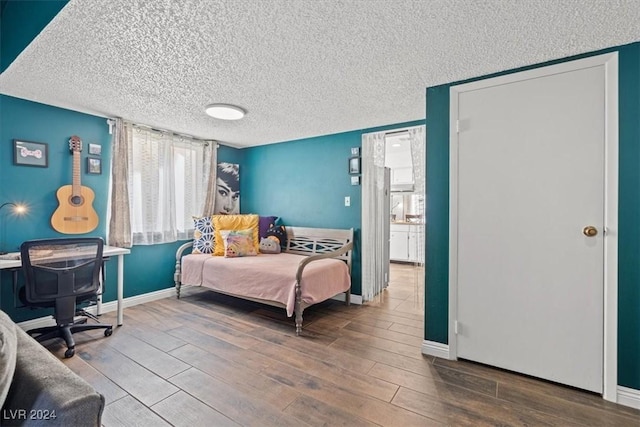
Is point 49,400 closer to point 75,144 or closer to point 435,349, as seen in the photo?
point 435,349

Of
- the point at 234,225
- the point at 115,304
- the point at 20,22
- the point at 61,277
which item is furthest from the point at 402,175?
the point at 20,22

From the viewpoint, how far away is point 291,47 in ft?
6.00

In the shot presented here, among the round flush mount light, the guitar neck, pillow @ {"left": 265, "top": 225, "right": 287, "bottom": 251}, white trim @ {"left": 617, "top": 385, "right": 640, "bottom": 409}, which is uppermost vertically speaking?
the round flush mount light

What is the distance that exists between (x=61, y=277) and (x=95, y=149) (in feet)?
5.04

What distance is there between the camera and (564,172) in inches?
76.3

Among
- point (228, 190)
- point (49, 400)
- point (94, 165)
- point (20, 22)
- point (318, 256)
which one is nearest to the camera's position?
point (49, 400)

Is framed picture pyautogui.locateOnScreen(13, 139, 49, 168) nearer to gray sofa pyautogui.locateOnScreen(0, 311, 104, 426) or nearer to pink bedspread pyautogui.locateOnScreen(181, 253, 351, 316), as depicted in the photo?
pink bedspread pyautogui.locateOnScreen(181, 253, 351, 316)

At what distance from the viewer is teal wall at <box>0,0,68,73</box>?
1.65m

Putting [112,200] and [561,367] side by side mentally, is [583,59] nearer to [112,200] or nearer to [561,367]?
[561,367]

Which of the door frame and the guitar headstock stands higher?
the guitar headstock

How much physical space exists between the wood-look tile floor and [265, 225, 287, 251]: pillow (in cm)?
127

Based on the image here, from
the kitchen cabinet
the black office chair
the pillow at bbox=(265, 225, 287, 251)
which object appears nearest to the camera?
the black office chair

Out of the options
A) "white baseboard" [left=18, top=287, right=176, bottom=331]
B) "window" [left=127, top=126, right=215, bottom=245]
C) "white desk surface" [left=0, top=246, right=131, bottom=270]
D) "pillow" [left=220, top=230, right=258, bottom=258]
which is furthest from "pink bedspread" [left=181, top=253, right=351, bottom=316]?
"white desk surface" [left=0, top=246, right=131, bottom=270]

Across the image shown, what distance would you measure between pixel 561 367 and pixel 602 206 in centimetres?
108
